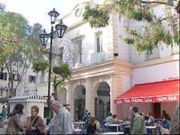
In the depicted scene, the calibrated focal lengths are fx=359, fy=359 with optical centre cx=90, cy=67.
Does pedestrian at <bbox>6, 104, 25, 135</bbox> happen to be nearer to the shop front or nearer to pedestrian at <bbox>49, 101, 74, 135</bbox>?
pedestrian at <bbox>49, 101, 74, 135</bbox>

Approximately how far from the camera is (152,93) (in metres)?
19.4

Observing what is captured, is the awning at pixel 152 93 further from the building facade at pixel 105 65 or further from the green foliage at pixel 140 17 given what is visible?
the green foliage at pixel 140 17

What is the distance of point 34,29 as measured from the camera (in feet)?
110

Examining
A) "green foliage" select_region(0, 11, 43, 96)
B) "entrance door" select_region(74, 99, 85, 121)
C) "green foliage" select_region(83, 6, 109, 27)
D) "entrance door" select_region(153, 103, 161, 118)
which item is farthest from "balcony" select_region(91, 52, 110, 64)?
"green foliage" select_region(83, 6, 109, 27)

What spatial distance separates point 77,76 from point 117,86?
453cm

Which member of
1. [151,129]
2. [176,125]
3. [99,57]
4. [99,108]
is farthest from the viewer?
[99,108]

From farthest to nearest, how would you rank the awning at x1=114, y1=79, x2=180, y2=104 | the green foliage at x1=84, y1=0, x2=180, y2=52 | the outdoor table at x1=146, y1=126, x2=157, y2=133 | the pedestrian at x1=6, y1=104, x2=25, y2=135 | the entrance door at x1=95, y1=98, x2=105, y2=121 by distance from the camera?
the entrance door at x1=95, y1=98, x2=105, y2=121 → the awning at x1=114, y1=79, x2=180, y2=104 → the outdoor table at x1=146, y1=126, x2=157, y2=133 → the green foliage at x1=84, y1=0, x2=180, y2=52 → the pedestrian at x1=6, y1=104, x2=25, y2=135

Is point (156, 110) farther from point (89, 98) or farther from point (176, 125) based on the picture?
point (176, 125)

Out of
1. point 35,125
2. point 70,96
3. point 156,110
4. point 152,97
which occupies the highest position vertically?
point 70,96

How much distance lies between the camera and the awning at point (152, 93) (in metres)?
18.0

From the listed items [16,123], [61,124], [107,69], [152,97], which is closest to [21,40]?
[107,69]

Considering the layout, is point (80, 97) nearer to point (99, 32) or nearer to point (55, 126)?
A: point (99, 32)

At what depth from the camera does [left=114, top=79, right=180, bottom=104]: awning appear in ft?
59.1

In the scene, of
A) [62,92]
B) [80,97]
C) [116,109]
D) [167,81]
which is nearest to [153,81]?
[167,81]
